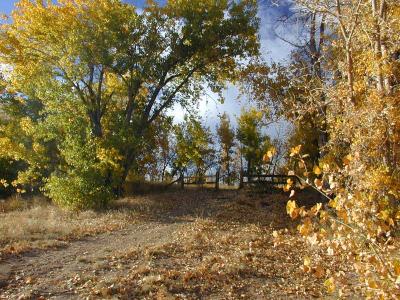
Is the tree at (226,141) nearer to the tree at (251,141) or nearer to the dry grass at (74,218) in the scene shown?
the tree at (251,141)

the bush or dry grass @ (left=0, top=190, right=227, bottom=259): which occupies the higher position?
the bush

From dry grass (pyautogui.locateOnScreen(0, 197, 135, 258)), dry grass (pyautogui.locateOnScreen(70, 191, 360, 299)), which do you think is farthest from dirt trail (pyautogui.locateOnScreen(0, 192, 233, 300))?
dry grass (pyautogui.locateOnScreen(0, 197, 135, 258))

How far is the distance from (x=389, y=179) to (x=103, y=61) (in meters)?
14.5

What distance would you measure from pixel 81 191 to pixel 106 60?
6.25 metres

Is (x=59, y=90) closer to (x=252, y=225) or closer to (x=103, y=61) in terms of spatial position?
(x=103, y=61)

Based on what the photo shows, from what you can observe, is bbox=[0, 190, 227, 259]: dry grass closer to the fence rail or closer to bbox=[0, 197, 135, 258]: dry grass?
bbox=[0, 197, 135, 258]: dry grass

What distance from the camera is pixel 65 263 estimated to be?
390 inches

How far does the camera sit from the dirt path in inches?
314

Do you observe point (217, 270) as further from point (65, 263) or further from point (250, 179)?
point (250, 179)

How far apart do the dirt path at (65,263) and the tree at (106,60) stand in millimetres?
6408

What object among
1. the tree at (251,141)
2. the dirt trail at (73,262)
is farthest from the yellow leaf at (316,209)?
the tree at (251,141)

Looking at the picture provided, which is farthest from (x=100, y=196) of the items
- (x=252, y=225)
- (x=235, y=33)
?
(x=235, y=33)

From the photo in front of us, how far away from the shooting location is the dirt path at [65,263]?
Result: 26.2 ft

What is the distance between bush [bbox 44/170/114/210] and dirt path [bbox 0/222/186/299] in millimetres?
4958
